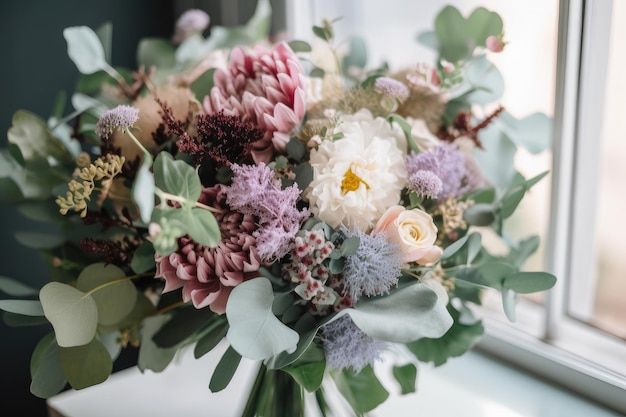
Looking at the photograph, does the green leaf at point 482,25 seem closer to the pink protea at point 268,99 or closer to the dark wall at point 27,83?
the pink protea at point 268,99

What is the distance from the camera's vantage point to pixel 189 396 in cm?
98

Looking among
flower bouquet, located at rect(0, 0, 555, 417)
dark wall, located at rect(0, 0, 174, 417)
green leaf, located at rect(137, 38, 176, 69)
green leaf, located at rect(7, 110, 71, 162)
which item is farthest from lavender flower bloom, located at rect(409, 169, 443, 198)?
dark wall, located at rect(0, 0, 174, 417)

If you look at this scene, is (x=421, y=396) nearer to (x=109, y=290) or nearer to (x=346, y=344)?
(x=346, y=344)

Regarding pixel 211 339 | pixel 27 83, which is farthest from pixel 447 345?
pixel 27 83

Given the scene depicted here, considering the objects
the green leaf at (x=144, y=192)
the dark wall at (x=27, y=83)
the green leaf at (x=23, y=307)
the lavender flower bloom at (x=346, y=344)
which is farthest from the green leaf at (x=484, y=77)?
the dark wall at (x=27, y=83)

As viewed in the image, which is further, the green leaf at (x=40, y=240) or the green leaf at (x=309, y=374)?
the green leaf at (x=40, y=240)

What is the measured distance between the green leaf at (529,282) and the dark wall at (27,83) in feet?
3.06

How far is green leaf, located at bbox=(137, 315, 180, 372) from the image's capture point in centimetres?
72

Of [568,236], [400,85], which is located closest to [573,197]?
[568,236]

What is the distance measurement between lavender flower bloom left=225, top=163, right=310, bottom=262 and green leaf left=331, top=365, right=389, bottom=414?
0.70 ft

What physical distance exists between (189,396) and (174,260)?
0.45 metres

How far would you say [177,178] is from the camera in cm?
55

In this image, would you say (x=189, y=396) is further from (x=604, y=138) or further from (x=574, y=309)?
(x=604, y=138)

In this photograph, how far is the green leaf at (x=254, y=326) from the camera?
1.85ft
